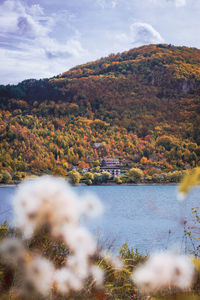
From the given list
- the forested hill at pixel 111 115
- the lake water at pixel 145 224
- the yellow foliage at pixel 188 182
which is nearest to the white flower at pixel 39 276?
the lake water at pixel 145 224

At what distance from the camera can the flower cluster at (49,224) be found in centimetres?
88

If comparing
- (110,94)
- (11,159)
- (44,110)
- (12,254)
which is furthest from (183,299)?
(110,94)

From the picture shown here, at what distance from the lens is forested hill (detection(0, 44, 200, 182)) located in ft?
126

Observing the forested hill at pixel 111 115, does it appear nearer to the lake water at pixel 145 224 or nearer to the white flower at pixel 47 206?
the lake water at pixel 145 224

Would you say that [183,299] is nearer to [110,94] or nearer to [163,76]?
[110,94]

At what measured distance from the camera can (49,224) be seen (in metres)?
0.93

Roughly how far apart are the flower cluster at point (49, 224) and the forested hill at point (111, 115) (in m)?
30.5

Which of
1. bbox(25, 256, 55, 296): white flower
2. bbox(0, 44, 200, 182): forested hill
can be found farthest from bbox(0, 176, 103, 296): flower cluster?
bbox(0, 44, 200, 182): forested hill

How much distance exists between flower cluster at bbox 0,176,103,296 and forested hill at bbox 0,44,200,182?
30532 millimetres

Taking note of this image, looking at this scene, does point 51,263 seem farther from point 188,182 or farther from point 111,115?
point 111,115

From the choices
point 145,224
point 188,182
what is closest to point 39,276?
point 188,182

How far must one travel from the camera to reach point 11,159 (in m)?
34.4

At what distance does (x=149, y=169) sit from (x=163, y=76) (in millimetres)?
37381

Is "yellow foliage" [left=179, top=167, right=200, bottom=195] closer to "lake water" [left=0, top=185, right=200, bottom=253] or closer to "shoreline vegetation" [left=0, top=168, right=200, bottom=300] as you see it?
"lake water" [left=0, top=185, right=200, bottom=253]
